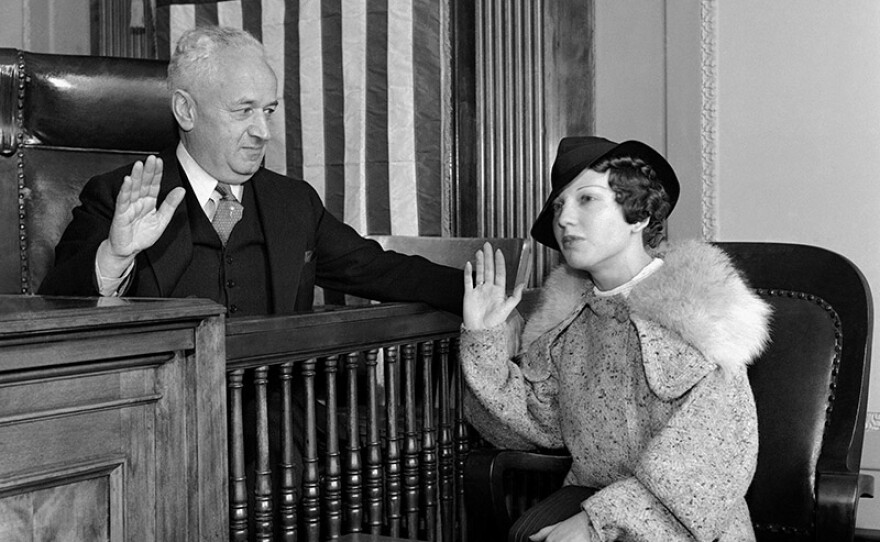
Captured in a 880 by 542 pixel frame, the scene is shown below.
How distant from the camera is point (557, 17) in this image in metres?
3.99

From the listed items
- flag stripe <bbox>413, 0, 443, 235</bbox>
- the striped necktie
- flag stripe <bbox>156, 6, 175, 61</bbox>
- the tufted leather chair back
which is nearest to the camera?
the striped necktie

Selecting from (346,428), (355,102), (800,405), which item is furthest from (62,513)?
(355,102)

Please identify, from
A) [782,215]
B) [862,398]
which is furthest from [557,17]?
[862,398]

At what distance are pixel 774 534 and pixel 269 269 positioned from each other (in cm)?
135

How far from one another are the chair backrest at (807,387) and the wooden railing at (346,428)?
735mm

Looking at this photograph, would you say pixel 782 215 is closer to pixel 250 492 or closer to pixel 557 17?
pixel 557 17

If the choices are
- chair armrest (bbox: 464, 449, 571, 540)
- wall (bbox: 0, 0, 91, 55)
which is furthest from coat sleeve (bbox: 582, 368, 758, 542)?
wall (bbox: 0, 0, 91, 55)

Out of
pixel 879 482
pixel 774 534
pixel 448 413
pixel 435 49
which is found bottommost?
pixel 879 482

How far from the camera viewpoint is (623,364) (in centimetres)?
231

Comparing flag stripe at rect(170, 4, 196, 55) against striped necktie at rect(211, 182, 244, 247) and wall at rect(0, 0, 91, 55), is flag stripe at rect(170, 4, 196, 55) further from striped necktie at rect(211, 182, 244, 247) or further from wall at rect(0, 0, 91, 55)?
striped necktie at rect(211, 182, 244, 247)

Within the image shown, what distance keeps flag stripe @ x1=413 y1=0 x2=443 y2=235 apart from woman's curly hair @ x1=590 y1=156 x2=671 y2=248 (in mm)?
1805

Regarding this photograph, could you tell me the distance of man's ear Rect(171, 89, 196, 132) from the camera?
2881mm

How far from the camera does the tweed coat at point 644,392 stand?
2.12 m

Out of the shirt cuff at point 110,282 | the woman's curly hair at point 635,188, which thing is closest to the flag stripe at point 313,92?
the shirt cuff at point 110,282
